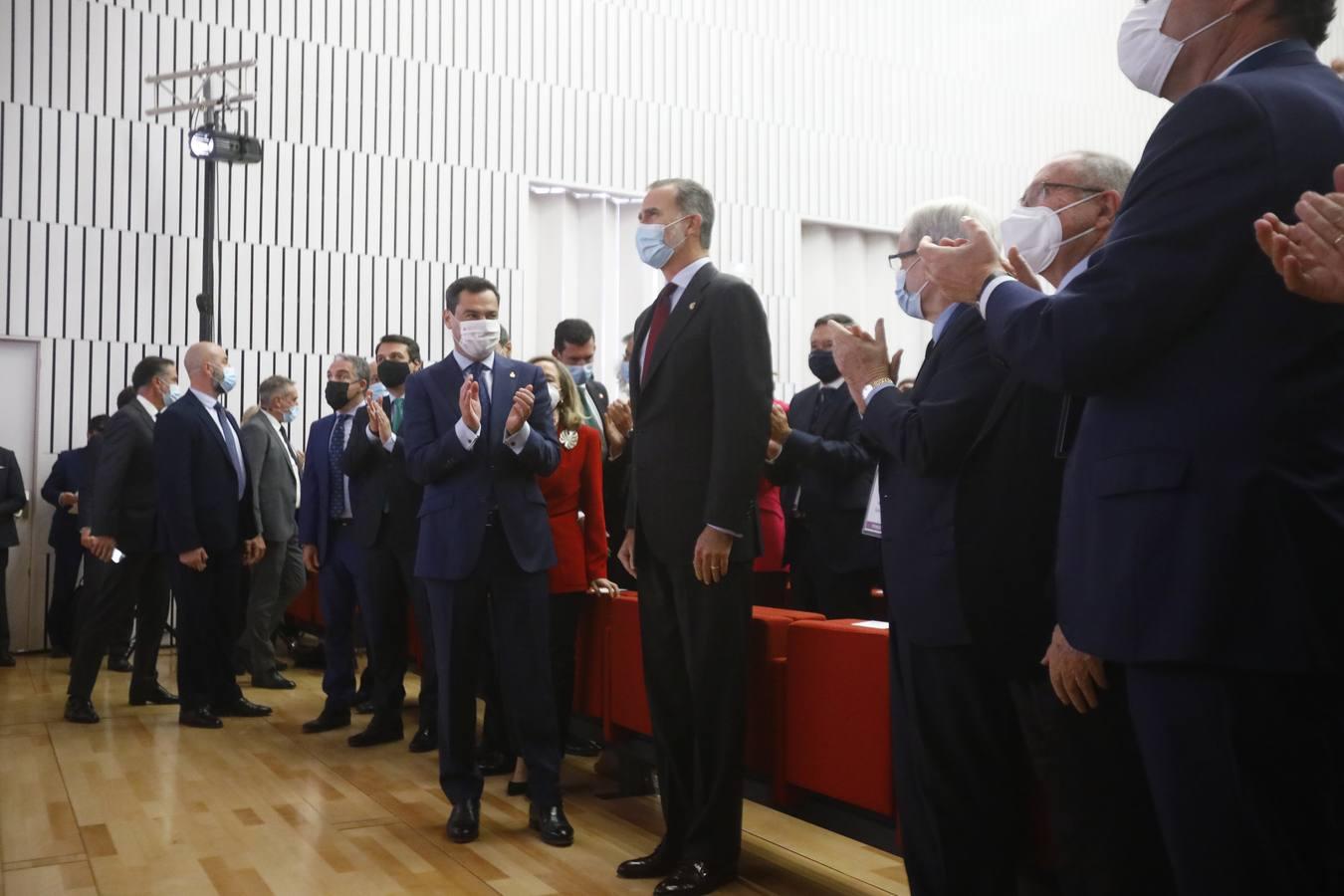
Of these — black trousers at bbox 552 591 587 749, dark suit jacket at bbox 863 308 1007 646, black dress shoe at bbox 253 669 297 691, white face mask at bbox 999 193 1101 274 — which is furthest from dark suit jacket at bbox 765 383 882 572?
black dress shoe at bbox 253 669 297 691

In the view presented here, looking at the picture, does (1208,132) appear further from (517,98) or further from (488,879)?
(517,98)

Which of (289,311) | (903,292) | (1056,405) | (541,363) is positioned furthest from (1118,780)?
(289,311)

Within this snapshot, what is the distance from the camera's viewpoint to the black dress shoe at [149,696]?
19.2ft

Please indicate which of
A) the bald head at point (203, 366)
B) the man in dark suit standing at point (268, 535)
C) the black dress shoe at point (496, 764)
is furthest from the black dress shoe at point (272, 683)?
the black dress shoe at point (496, 764)

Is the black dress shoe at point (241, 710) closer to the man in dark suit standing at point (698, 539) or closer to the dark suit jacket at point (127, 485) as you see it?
the dark suit jacket at point (127, 485)

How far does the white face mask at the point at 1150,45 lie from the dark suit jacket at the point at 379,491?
142 inches

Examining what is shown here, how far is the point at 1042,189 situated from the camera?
207cm

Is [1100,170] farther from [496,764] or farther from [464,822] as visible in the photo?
[496,764]

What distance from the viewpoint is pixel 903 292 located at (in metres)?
2.57

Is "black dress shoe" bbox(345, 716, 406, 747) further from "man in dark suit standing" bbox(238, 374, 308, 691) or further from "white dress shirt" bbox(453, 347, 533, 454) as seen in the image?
"white dress shirt" bbox(453, 347, 533, 454)

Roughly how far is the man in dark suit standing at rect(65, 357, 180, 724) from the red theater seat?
370 cm

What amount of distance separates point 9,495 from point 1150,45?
764 centimetres

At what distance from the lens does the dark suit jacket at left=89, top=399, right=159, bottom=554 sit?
5.59 meters

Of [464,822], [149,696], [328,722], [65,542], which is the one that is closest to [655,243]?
[464,822]
